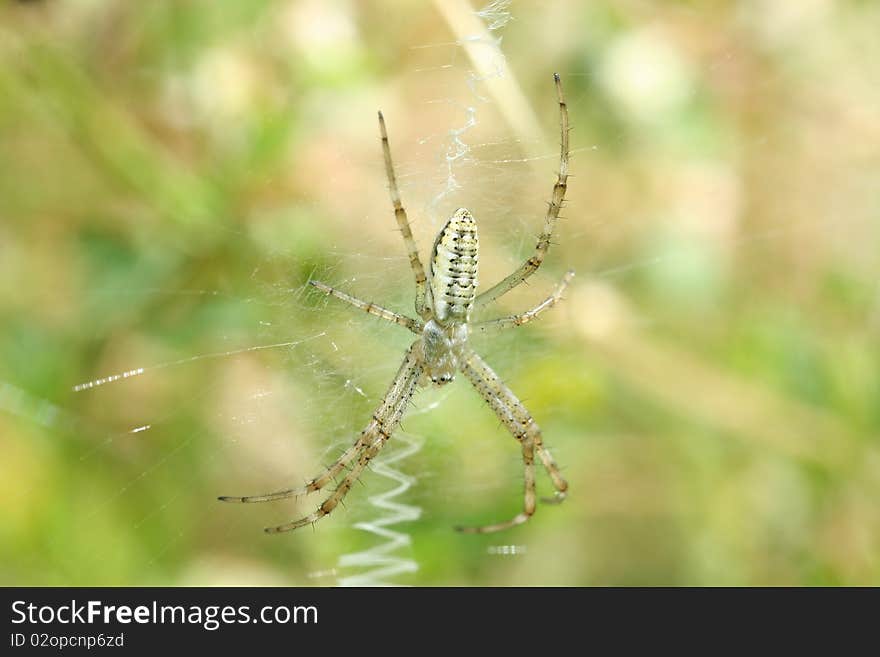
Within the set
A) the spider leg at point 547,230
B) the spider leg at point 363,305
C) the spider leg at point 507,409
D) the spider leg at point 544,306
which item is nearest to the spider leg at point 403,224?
the spider leg at point 363,305

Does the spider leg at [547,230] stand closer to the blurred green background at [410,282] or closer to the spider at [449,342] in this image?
the spider at [449,342]

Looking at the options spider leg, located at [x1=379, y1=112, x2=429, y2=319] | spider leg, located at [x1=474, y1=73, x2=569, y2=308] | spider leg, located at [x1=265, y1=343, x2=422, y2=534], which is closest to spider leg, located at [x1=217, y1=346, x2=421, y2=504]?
spider leg, located at [x1=265, y1=343, x2=422, y2=534]

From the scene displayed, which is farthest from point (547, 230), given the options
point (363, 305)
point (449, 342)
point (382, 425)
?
point (382, 425)

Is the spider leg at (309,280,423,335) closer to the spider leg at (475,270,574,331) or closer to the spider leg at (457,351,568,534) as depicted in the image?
the spider leg at (475,270,574,331)

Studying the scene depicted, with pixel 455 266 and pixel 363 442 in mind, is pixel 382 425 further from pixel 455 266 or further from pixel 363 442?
pixel 455 266
